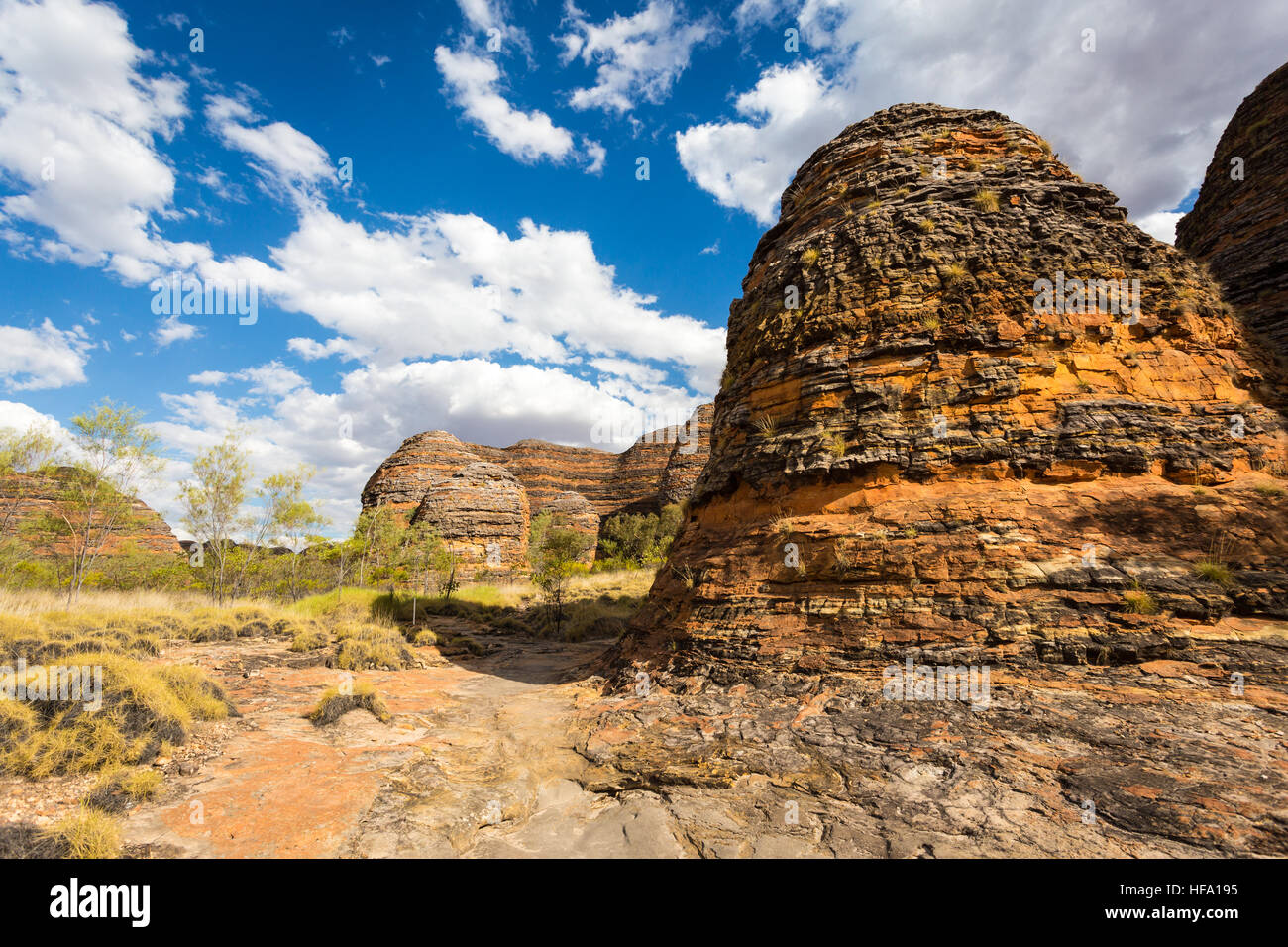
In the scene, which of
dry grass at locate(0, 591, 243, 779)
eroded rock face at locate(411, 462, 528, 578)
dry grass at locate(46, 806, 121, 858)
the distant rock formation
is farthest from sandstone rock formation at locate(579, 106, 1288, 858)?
the distant rock formation

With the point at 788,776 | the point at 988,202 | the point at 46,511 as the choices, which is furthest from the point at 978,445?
the point at 46,511

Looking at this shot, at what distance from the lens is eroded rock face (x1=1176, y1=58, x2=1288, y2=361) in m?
12.2

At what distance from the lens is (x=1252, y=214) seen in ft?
45.5

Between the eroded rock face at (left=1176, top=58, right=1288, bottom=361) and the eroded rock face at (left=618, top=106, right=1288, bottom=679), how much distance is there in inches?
215

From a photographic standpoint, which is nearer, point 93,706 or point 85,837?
point 85,837

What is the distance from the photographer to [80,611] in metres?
12.9

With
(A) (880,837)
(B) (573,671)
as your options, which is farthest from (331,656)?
(A) (880,837)

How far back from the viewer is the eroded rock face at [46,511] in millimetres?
18031

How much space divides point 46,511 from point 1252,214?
43.0 meters

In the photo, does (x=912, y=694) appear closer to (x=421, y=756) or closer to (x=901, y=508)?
(x=901, y=508)

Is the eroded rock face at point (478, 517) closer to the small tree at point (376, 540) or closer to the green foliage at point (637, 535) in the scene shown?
the small tree at point (376, 540)

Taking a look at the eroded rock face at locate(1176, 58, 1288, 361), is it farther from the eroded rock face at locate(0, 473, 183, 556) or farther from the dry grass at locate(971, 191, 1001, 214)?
the eroded rock face at locate(0, 473, 183, 556)

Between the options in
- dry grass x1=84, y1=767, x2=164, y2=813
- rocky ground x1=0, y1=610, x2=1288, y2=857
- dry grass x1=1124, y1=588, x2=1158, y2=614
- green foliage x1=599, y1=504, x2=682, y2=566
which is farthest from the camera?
green foliage x1=599, y1=504, x2=682, y2=566

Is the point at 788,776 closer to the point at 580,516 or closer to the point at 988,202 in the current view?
the point at 988,202
